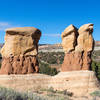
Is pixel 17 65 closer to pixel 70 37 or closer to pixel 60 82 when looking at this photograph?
pixel 60 82

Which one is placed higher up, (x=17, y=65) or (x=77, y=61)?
(x=77, y=61)

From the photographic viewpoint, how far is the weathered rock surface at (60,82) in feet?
63.9

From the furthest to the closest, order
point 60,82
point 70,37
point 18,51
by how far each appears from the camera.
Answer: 1. point 70,37
2. point 60,82
3. point 18,51

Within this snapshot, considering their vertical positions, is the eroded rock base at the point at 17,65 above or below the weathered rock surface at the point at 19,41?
below

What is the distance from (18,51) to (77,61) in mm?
5771

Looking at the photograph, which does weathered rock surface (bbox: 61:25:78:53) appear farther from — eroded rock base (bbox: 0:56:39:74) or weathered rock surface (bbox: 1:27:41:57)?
eroded rock base (bbox: 0:56:39:74)

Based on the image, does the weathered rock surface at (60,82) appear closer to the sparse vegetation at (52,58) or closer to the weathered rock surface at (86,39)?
the weathered rock surface at (86,39)

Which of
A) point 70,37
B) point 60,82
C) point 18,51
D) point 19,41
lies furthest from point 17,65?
point 70,37

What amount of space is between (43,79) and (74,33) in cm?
560

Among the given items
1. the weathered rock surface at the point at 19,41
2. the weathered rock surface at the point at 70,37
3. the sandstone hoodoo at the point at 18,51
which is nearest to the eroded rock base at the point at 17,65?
the sandstone hoodoo at the point at 18,51

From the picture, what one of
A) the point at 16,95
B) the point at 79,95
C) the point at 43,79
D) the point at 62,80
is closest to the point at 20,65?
the point at 43,79

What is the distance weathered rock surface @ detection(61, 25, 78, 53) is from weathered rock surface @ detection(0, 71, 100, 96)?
110 inches

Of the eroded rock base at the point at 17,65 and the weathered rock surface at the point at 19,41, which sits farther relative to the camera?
the weathered rock surface at the point at 19,41

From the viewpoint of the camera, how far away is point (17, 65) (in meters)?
20.3
